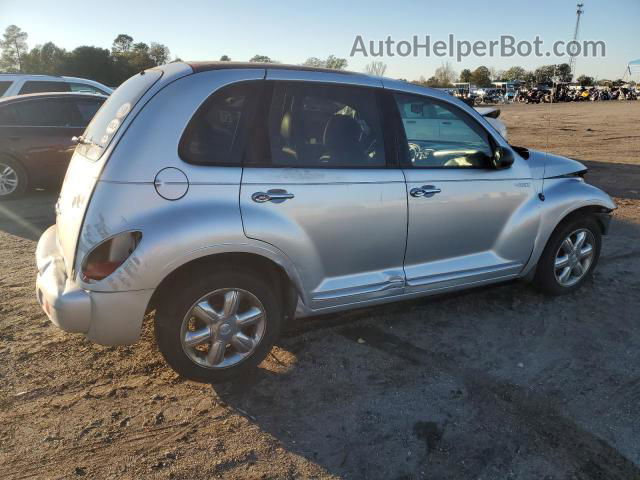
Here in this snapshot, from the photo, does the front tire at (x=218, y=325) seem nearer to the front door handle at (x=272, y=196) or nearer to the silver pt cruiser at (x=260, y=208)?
the silver pt cruiser at (x=260, y=208)

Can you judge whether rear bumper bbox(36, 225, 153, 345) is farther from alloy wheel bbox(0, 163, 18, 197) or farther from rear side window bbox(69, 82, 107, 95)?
rear side window bbox(69, 82, 107, 95)

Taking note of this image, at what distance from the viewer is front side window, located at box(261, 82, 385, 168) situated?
303cm

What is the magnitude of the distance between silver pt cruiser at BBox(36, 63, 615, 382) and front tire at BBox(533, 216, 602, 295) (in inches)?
18.1

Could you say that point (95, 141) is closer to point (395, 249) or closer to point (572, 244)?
point (395, 249)

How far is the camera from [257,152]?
2926 millimetres

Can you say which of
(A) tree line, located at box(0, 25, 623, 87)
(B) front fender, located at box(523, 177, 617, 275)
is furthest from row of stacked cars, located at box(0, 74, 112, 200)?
(A) tree line, located at box(0, 25, 623, 87)

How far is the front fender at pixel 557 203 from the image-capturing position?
13.2 ft

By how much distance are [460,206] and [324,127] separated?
1.16 metres

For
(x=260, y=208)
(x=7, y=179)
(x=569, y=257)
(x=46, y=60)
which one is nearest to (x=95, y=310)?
(x=260, y=208)

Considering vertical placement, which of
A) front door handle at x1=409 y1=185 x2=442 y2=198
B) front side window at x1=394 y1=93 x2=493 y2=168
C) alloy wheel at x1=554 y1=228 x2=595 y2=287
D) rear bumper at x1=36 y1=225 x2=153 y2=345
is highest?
front side window at x1=394 y1=93 x2=493 y2=168

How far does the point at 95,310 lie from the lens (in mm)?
2641

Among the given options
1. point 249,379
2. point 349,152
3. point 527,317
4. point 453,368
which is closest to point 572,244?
point 527,317

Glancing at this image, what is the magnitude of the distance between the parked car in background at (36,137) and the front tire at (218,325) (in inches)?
234

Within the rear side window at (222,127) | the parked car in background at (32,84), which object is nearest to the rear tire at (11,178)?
the parked car in background at (32,84)
